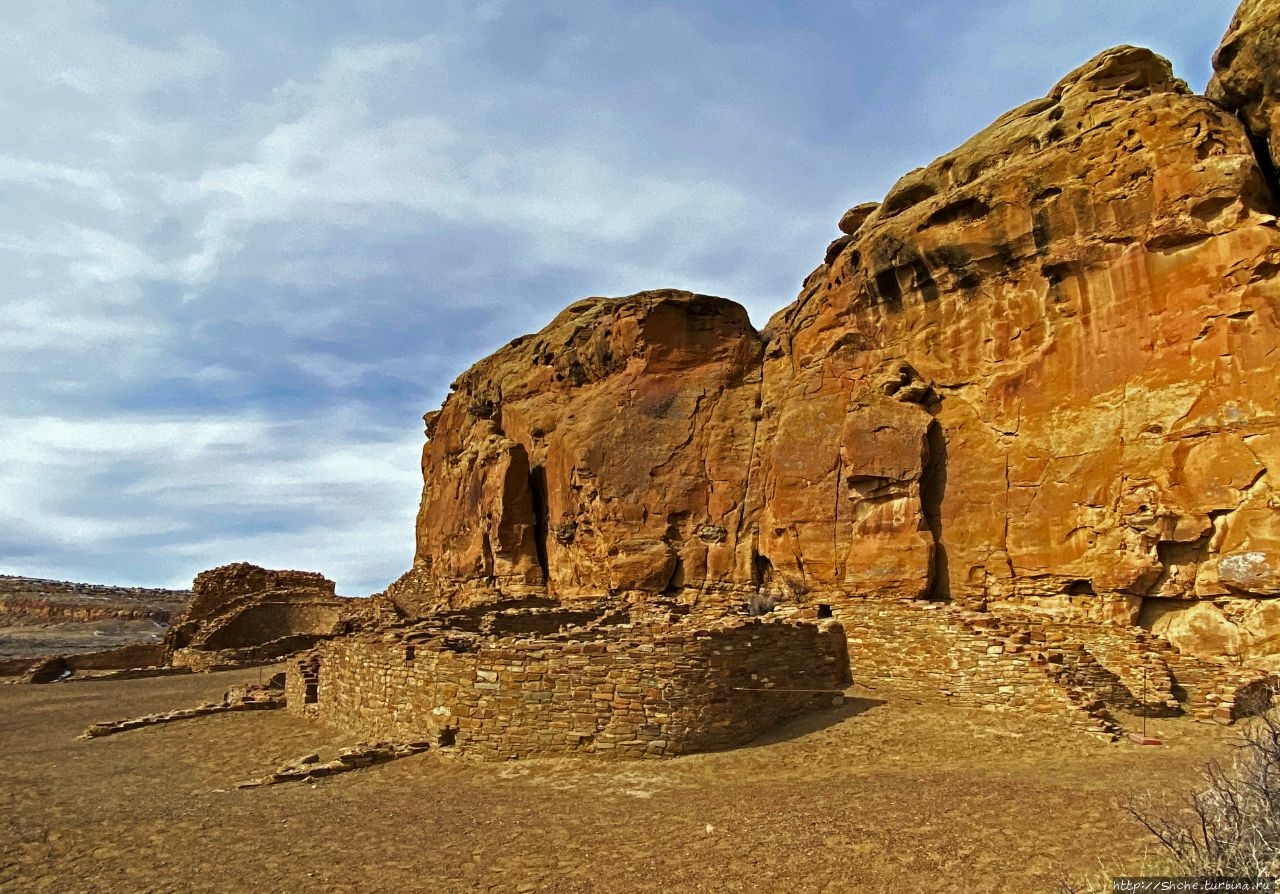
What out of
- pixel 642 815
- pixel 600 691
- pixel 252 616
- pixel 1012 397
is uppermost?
pixel 1012 397

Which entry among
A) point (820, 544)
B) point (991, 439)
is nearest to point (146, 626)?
point (820, 544)

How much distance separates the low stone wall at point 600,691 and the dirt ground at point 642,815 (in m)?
0.43

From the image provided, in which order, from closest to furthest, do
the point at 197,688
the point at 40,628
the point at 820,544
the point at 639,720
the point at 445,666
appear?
1. the point at 639,720
2. the point at 445,666
3. the point at 820,544
4. the point at 197,688
5. the point at 40,628

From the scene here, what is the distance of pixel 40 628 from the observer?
53188 mm

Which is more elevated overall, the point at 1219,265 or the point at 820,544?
the point at 1219,265

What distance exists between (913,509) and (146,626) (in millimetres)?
59499

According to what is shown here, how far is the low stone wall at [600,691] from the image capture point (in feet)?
36.9

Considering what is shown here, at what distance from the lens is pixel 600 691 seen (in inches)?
446

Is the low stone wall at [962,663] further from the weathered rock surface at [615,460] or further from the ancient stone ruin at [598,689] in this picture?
the weathered rock surface at [615,460]

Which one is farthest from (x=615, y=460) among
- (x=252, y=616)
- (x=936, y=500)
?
(x=252, y=616)

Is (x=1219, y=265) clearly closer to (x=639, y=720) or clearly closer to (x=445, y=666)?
(x=639, y=720)

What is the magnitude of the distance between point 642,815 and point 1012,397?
13350 millimetres

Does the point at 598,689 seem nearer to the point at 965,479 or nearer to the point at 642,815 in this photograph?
the point at 642,815

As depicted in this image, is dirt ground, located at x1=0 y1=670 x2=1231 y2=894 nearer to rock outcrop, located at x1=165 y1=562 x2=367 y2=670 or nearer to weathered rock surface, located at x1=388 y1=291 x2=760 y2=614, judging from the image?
weathered rock surface, located at x1=388 y1=291 x2=760 y2=614
